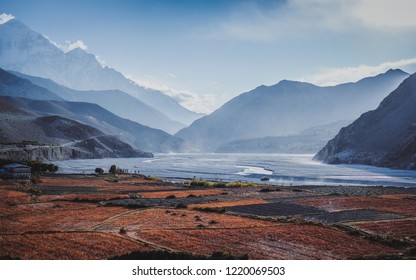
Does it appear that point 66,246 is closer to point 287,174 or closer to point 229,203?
point 229,203

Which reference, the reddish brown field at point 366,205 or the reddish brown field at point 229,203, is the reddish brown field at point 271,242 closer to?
the reddish brown field at point 366,205

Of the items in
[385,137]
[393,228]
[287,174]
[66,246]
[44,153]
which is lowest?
[287,174]

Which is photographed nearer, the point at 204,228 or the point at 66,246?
the point at 66,246

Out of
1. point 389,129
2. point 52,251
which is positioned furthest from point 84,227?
point 389,129

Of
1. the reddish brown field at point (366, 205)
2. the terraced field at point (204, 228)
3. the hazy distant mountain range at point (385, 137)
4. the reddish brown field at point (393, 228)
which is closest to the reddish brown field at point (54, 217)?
the terraced field at point (204, 228)

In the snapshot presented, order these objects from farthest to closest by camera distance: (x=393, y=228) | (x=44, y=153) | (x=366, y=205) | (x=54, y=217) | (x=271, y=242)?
(x=44, y=153) → (x=366, y=205) → (x=54, y=217) → (x=393, y=228) → (x=271, y=242)

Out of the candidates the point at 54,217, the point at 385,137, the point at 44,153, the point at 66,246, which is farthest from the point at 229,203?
the point at 385,137

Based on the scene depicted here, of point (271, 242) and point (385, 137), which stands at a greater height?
point (385, 137)

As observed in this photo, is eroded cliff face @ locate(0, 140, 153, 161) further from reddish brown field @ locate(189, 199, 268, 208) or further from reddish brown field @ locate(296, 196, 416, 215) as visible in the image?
reddish brown field @ locate(296, 196, 416, 215)
